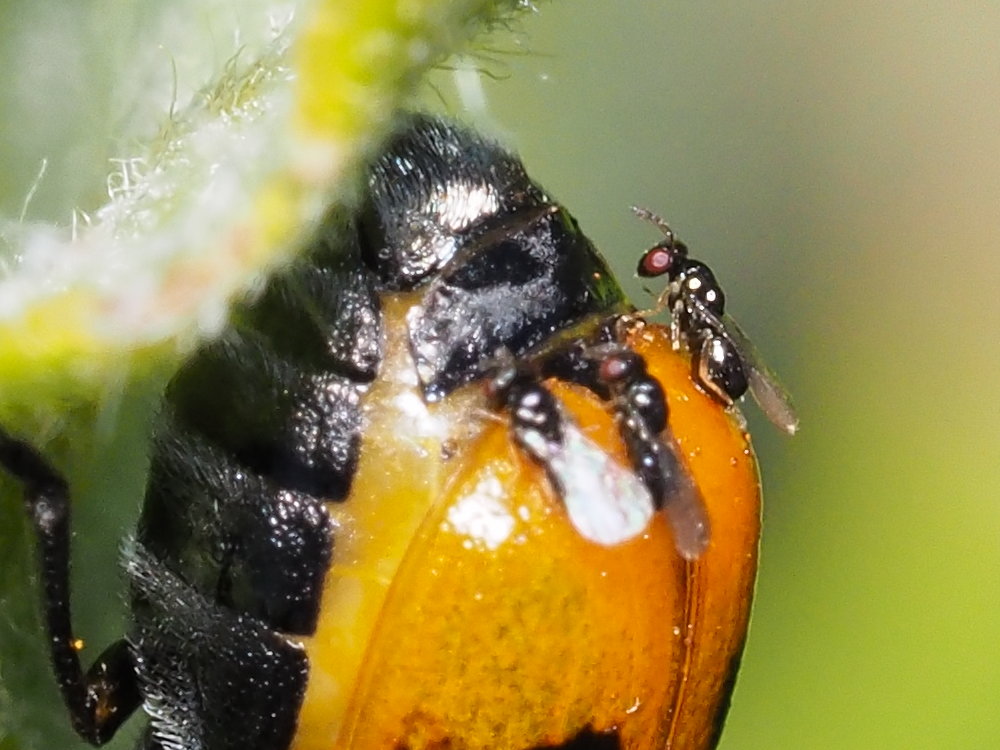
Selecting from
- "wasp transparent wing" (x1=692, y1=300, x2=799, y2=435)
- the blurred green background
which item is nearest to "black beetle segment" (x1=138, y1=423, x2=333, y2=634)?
"wasp transparent wing" (x1=692, y1=300, x2=799, y2=435)

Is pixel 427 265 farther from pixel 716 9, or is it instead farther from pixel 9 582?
pixel 716 9

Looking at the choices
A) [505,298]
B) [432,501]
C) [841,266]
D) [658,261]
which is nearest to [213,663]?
[432,501]

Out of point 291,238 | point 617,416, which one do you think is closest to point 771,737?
point 617,416

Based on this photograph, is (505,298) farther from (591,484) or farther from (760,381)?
(760,381)

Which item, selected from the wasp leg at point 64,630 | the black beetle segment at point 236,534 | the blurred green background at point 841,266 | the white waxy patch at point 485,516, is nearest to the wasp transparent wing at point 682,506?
the white waxy patch at point 485,516

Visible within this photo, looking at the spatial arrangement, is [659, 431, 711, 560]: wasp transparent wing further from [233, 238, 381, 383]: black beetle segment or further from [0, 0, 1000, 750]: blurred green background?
[0, 0, 1000, 750]: blurred green background
